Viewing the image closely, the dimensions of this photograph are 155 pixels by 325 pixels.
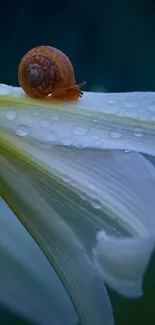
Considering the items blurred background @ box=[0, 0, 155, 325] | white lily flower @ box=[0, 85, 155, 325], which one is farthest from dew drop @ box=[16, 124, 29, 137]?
blurred background @ box=[0, 0, 155, 325]

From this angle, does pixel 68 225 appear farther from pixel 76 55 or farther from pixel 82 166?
pixel 76 55

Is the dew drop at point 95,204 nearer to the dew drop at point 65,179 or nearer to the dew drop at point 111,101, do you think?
the dew drop at point 65,179

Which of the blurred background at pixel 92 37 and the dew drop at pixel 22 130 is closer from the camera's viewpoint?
the dew drop at pixel 22 130

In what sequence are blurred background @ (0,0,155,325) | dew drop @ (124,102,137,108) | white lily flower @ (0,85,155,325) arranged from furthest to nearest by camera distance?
blurred background @ (0,0,155,325)
dew drop @ (124,102,137,108)
white lily flower @ (0,85,155,325)

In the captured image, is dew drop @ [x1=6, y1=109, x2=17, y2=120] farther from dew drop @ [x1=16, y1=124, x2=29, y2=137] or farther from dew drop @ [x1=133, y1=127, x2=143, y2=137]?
dew drop @ [x1=133, y1=127, x2=143, y2=137]

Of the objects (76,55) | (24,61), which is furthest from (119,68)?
(24,61)

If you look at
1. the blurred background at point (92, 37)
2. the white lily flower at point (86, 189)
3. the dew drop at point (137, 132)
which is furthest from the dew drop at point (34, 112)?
the blurred background at point (92, 37)
